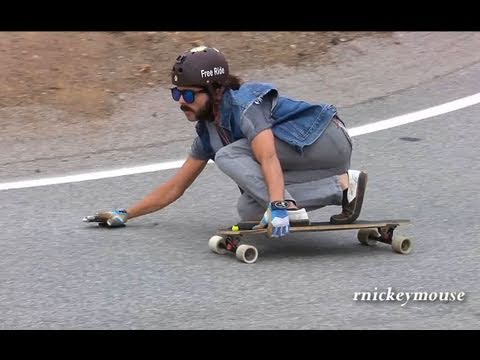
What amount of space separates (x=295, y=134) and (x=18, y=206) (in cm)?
208

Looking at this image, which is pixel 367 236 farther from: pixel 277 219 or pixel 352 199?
pixel 277 219

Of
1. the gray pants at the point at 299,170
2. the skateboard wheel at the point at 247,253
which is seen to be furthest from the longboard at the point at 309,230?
the gray pants at the point at 299,170

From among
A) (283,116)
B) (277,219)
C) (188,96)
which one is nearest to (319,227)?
(277,219)

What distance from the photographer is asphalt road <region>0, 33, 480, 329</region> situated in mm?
5152

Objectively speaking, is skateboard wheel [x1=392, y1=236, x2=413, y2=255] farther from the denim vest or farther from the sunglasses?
the sunglasses

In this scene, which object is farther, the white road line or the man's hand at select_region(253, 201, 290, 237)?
the white road line

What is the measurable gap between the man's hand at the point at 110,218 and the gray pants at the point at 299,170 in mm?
811

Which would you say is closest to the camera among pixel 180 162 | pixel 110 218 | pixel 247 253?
pixel 247 253

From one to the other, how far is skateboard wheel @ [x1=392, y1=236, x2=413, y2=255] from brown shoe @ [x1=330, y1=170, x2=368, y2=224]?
293 mm

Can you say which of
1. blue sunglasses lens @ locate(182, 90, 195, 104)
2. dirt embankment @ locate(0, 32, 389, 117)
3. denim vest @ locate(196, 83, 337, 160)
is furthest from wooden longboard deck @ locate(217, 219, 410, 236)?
dirt embankment @ locate(0, 32, 389, 117)

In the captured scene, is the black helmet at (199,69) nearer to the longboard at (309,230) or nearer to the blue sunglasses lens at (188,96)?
the blue sunglasses lens at (188,96)

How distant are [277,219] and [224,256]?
0.48 metres

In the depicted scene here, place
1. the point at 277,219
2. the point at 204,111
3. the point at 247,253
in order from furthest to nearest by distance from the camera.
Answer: the point at 204,111
the point at 247,253
the point at 277,219

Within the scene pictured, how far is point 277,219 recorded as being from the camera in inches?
225
